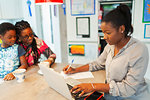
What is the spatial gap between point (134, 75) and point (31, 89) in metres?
0.76

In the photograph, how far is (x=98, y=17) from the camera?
260cm

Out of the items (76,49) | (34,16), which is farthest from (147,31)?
(34,16)

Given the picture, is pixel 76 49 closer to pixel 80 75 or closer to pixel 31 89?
pixel 80 75

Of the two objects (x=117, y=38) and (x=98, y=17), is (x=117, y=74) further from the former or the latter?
(x=98, y=17)

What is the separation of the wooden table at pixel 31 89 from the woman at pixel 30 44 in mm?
370

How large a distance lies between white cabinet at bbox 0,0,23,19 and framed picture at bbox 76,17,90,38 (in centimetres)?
141

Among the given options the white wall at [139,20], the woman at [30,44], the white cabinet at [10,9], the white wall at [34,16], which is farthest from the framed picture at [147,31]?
the white cabinet at [10,9]

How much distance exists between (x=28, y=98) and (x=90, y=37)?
2.00m

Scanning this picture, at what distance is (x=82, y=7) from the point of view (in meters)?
2.66

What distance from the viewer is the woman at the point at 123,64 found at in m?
0.97

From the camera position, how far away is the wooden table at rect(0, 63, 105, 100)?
0.92 meters

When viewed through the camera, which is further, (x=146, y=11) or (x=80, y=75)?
(x=146, y=11)

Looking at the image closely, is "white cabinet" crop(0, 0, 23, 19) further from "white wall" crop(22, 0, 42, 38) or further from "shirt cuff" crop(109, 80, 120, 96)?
"shirt cuff" crop(109, 80, 120, 96)

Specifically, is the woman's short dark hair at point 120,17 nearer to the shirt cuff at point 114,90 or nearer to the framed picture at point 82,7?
the shirt cuff at point 114,90
